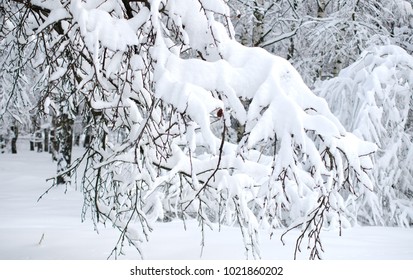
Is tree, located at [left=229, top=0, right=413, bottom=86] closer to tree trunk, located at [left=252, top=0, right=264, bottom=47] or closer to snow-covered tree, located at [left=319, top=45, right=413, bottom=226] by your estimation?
tree trunk, located at [left=252, top=0, right=264, bottom=47]

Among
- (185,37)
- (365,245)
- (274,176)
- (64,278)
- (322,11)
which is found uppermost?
(322,11)

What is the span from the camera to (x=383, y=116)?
7.43 metres

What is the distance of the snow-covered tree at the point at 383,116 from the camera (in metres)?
7.05

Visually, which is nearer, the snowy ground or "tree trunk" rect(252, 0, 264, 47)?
the snowy ground

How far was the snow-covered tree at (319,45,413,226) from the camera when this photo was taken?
23.1 ft

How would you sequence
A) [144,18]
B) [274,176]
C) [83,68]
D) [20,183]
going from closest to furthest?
1. [274,176]
2. [144,18]
3. [83,68]
4. [20,183]

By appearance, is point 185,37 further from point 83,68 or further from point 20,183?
point 20,183

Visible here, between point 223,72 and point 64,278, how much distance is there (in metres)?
2.01

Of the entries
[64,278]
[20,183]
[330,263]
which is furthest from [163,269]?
[20,183]

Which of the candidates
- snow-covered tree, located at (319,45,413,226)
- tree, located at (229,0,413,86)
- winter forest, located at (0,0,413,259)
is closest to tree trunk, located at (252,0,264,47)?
tree, located at (229,0,413,86)

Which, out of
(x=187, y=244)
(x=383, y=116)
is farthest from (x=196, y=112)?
(x=383, y=116)

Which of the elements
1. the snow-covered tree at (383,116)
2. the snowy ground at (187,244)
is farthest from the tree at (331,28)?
the snowy ground at (187,244)

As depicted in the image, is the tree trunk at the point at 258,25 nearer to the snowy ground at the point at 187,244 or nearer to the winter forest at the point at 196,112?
the winter forest at the point at 196,112

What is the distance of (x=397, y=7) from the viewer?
932cm
